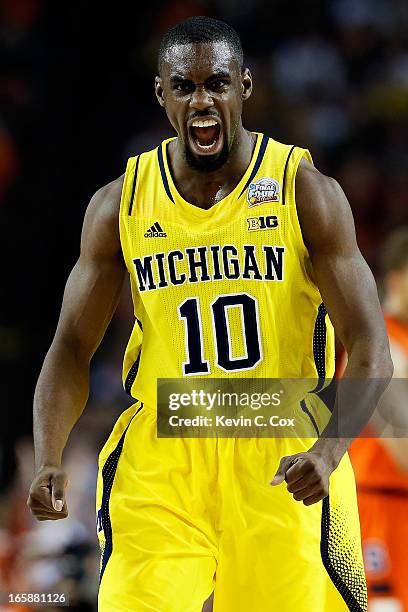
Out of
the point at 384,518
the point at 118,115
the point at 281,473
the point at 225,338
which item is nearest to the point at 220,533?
the point at 281,473

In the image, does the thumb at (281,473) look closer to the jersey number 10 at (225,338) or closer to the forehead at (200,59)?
the jersey number 10 at (225,338)

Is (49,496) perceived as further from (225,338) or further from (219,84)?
(219,84)

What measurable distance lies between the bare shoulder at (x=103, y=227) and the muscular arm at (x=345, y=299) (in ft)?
1.94

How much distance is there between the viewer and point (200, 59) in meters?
3.58

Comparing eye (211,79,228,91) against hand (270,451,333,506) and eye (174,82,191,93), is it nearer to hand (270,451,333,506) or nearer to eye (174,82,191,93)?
eye (174,82,191,93)

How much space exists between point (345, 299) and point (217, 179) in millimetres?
593

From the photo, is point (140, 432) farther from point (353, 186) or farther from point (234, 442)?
point (353, 186)

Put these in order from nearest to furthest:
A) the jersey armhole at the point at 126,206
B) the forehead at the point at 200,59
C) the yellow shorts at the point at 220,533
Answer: the yellow shorts at the point at 220,533, the forehead at the point at 200,59, the jersey armhole at the point at 126,206

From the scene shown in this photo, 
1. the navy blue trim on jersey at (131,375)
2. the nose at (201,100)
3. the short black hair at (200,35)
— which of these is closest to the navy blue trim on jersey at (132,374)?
the navy blue trim on jersey at (131,375)

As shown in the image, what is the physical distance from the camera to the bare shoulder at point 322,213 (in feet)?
11.6

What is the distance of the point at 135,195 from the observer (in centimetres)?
374

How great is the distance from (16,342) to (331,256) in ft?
16.4

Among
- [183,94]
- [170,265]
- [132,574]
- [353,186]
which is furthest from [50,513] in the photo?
[353,186]

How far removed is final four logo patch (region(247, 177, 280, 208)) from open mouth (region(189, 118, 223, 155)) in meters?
0.17
